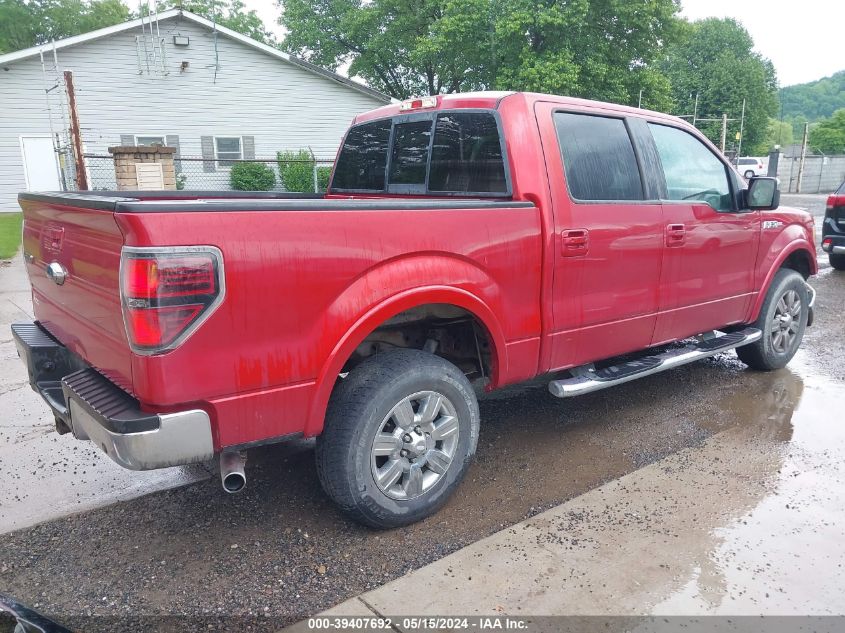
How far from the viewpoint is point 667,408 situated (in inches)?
189

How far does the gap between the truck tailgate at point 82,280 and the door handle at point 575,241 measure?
220 centimetres

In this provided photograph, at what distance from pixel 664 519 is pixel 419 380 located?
1412 millimetres

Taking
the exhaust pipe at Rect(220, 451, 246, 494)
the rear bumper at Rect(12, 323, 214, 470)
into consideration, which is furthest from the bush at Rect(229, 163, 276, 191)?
the exhaust pipe at Rect(220, 451, 246, 494)

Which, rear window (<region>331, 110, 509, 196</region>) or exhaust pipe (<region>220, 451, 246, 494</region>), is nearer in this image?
exhaust pipe (<region>220, 451, 246, 494</region>)

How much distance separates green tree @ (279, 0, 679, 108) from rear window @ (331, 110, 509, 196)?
23801 mm

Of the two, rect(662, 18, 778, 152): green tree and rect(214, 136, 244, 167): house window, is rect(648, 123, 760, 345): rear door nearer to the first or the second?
rect(214, 136, 244, 167): house window

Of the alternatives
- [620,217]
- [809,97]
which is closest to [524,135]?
[620,217]

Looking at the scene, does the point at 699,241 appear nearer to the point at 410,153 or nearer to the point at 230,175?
the point at 410,153

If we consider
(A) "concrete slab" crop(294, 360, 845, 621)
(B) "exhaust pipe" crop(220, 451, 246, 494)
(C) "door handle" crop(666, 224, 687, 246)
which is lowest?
(A) "concrete slab" crop(294, 360, 845, 621)

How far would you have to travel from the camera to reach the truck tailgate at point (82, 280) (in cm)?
248

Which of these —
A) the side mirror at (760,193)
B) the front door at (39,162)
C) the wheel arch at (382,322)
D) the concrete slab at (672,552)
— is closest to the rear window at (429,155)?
the wheel arch at (382,322)

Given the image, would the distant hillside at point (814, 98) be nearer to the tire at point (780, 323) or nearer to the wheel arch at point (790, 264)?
the wheel arch at point (790, 264)

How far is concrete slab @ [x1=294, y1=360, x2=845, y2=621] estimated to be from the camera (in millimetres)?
2627

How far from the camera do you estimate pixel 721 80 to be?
5269 cm
